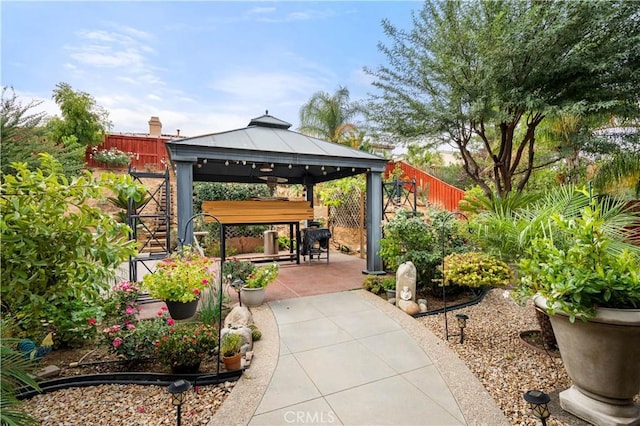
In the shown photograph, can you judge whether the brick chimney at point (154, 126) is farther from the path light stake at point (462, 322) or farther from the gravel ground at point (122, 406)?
the path light stake at point (462, 322)

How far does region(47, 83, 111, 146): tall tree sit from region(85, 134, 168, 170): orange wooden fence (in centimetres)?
123

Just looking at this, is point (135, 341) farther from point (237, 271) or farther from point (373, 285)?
point (373, 285)

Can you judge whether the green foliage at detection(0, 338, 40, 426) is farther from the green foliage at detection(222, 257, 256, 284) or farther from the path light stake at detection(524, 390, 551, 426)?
the green foliage at detection(222, 257, 256, 284)

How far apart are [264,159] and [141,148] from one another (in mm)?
13516

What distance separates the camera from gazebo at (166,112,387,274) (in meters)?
4.07

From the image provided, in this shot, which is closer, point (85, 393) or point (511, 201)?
point (85, 393)

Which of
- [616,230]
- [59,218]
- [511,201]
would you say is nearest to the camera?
[59,218]

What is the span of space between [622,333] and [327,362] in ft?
6.92

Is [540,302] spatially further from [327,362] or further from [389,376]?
[327,362]

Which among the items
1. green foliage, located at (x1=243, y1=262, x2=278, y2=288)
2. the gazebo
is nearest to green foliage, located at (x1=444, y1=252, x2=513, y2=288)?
the gazebo

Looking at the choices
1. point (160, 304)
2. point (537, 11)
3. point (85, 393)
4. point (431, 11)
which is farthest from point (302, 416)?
point (431, 11)

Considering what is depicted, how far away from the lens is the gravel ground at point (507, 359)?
2.14 metres

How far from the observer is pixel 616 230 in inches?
106

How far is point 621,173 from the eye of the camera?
5.05m
